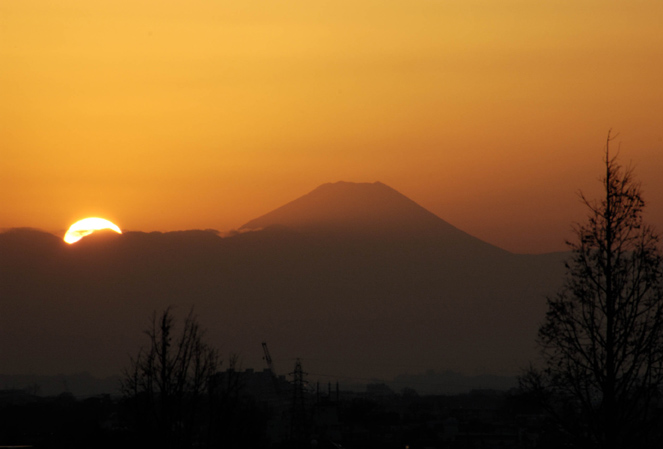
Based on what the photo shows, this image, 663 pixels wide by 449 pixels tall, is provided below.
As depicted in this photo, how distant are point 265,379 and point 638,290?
526 ft

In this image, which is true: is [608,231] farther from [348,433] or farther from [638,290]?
[348,433]

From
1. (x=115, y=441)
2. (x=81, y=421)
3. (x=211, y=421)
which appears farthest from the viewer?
(x=81, y=421)

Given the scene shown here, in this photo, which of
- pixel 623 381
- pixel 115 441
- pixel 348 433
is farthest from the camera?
pixel 348 433

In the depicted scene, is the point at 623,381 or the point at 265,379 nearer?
the point at 623,381

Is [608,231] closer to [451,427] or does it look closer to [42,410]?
[451,427]

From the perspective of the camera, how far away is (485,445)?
210 ft

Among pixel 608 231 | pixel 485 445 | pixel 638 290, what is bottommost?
pixel 485 445

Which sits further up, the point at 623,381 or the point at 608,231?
the point at 608,231

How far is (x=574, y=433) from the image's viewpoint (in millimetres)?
19203

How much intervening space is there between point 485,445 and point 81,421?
90.2 feet

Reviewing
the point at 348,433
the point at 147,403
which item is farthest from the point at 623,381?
the point at 348,433

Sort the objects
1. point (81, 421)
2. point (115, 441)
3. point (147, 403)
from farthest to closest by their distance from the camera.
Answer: point (81, 421) → point (115, 441) → point (147, 403)

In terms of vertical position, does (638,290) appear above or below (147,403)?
above

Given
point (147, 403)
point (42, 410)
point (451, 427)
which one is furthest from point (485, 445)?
point (147, 403)
